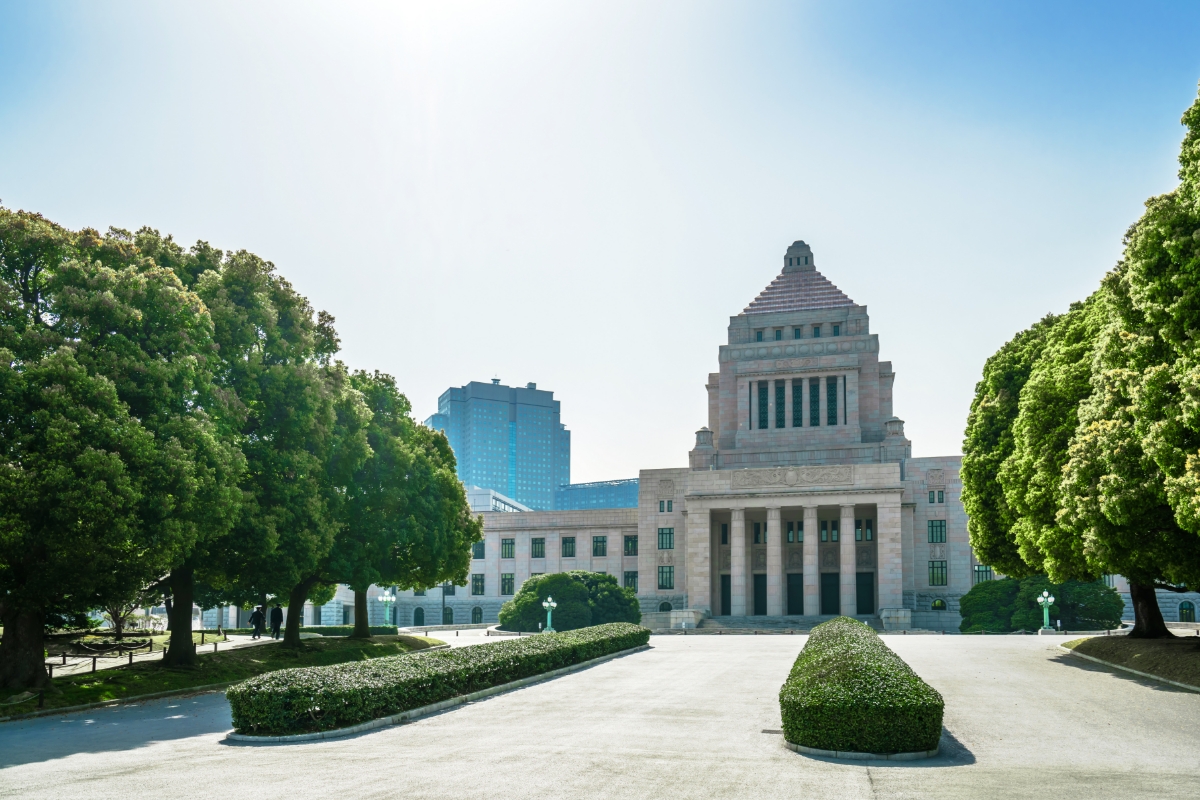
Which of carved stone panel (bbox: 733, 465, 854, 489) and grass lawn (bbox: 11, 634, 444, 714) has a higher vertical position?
carved stone panel (bbox: 733, 465, 854, 489)

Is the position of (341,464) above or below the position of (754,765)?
above

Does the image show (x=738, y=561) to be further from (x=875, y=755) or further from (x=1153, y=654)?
(x=875, y=755)

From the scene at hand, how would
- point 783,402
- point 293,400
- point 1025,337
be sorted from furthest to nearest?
point 783,402 → point 1025,337 → point 293,400

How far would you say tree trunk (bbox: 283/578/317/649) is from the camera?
3616cm

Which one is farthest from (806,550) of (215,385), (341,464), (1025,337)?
(215,385)

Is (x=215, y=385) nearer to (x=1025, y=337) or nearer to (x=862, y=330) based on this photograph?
(x=1025, y=337)

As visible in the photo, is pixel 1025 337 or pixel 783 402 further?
pixel 783 402

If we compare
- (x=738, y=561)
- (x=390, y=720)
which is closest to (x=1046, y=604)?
(x=738, y=561)

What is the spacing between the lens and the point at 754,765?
14344 millimetres

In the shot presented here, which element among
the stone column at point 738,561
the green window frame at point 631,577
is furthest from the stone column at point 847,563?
the green window frame at point 631,577

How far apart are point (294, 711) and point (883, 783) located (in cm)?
1018

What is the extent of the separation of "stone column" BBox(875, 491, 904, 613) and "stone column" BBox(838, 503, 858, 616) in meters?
1.85

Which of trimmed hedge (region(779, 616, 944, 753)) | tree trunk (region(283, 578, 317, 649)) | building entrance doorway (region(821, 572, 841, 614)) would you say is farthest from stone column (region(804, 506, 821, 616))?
trimmed hedge (region(779, 616, 944, 753))

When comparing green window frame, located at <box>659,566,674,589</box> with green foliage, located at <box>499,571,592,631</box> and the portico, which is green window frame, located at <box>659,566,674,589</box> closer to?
the portico
